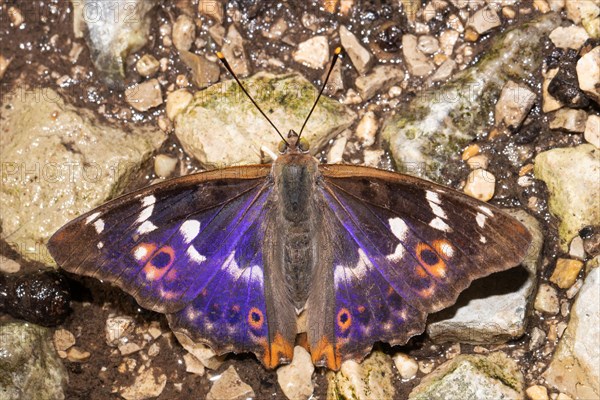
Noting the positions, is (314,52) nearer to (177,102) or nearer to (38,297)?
(177,102)

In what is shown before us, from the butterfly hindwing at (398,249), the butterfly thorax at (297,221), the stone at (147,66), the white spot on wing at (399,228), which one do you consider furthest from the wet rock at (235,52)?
the white spot on wing at (399,228)

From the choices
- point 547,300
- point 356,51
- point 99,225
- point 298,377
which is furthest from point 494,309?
point 99,225

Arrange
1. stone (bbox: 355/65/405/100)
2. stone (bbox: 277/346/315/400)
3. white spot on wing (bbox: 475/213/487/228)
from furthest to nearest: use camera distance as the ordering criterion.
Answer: stone (bbox: 355/65/405/100)
stone (bbox: 277/346/315/400)
white spot on wing (bbox: 475/213/487/228)

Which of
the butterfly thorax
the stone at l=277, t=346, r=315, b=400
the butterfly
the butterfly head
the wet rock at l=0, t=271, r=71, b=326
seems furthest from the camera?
the wet rock at l=0, t=271, r=71, b=326

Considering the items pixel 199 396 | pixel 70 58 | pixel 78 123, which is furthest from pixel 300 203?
pixel 70 58

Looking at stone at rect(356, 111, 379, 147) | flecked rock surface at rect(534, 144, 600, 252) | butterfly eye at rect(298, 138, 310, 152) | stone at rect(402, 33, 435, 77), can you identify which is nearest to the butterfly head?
butterfly eye at rect(298, 138, 310, 152)

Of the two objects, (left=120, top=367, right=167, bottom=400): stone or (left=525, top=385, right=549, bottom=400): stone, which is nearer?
(left=525, top=385, right=549, bottom=400): stone

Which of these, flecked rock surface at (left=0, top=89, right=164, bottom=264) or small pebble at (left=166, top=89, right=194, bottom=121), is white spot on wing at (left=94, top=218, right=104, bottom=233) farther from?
small pebble at (left=166, top=89, right=194, bottom=121)
